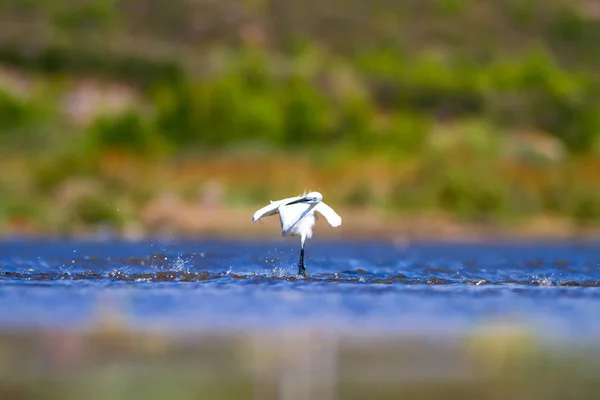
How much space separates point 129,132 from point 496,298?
170ft

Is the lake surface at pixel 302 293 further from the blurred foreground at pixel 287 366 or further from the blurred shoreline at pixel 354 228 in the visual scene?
the blurred shoreline at pixel 354 228

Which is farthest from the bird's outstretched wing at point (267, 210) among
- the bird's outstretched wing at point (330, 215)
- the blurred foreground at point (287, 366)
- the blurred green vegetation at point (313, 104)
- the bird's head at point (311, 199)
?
the blurred green vegetation at point (313, 104)

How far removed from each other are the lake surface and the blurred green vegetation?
1725 cm

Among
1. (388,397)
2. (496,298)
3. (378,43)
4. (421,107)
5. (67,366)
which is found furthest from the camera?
(378,43)

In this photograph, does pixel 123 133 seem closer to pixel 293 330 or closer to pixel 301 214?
pixel 301 214

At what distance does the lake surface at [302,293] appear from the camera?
1720 cm

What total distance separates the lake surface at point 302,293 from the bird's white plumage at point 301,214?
2.91 ft

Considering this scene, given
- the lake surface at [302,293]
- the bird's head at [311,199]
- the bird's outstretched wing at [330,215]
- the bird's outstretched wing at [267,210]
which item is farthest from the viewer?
the bird's head at [311,199]

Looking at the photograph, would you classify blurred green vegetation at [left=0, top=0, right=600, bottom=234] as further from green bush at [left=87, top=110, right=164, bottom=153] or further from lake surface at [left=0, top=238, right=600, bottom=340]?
lake surface at [left=0, top=238, right=600, bottom=340]

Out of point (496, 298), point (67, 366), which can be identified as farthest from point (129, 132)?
point (67, 366)

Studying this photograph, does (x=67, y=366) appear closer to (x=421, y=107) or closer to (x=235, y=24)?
(x=421, y=107)

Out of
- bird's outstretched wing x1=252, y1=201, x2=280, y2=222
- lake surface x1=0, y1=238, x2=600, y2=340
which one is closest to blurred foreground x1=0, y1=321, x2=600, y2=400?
lake surface x1=0, y1=238, x2=600, y2=340

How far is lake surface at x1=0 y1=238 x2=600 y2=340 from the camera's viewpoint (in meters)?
17.2

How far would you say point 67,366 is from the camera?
1367 centimetres
